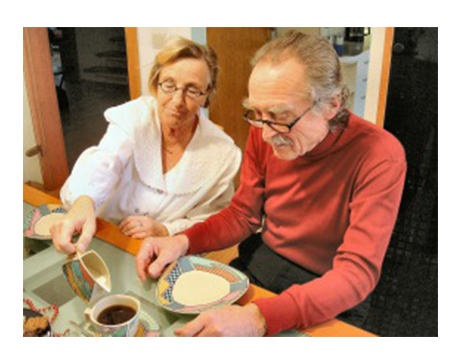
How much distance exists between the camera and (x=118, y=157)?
44.2 inches

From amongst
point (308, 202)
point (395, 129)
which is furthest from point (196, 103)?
point (395, 129)

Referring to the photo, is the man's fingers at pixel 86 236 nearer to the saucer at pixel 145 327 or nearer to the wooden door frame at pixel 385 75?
the saucer at pixel 145 327

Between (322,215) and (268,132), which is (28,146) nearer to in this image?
(268,132)

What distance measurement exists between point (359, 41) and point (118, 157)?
2.25 ft

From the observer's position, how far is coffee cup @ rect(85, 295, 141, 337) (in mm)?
650

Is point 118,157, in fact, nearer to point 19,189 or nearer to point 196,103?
point 196,103

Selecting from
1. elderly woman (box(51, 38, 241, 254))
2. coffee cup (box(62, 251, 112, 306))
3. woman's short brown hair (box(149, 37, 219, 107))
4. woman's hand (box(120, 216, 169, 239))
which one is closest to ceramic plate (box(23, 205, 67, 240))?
elderly woman (box(51, 38, 241, 254))

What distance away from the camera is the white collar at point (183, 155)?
1137 millimetres

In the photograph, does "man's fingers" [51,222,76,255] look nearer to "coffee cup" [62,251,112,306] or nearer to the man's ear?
"coffee cup" [62,251,112,306]

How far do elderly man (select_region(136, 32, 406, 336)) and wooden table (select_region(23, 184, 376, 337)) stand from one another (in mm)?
18

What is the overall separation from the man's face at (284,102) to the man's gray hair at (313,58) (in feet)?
0.04

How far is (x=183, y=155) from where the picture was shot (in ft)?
3.87

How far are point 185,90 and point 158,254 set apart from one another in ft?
1.37
